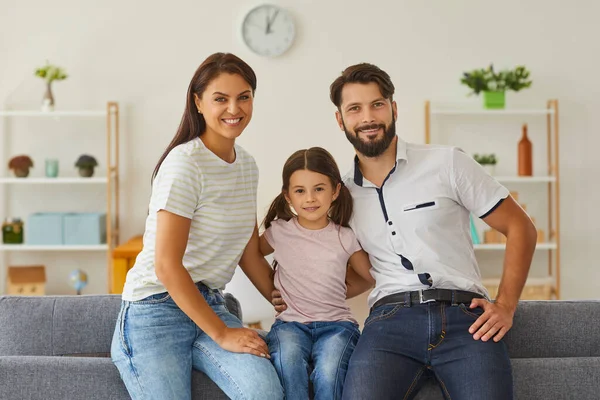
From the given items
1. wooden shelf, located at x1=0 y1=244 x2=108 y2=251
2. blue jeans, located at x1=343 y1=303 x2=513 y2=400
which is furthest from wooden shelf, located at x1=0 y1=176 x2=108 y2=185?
blue jeans, located at x1=343 y1=303 x2=513 y2=400

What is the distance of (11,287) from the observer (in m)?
4.44

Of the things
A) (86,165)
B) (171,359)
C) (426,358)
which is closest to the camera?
(171,359)

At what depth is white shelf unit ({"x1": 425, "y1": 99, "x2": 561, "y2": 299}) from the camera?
14.3ft

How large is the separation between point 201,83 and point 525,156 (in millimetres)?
2878

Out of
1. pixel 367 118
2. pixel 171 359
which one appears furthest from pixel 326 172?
pixel 171 359

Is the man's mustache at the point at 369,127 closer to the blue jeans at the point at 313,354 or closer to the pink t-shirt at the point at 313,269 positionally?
the pink t-shirt at the point at 313,269

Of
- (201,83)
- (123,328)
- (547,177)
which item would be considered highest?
(201,83)

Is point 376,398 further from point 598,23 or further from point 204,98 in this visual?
point 598,23

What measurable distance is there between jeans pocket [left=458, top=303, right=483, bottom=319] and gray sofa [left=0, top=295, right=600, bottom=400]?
0.11 meters

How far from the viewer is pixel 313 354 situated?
198 cm

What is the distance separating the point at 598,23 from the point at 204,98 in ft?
11.2

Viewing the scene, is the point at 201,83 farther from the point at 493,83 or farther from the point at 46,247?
the point at 493,83

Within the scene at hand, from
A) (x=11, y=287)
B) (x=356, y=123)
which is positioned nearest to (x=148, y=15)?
(x=11, y=287)

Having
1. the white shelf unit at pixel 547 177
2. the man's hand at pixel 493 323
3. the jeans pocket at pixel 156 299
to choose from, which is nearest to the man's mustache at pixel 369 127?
the man's hand at pixel 493 323
